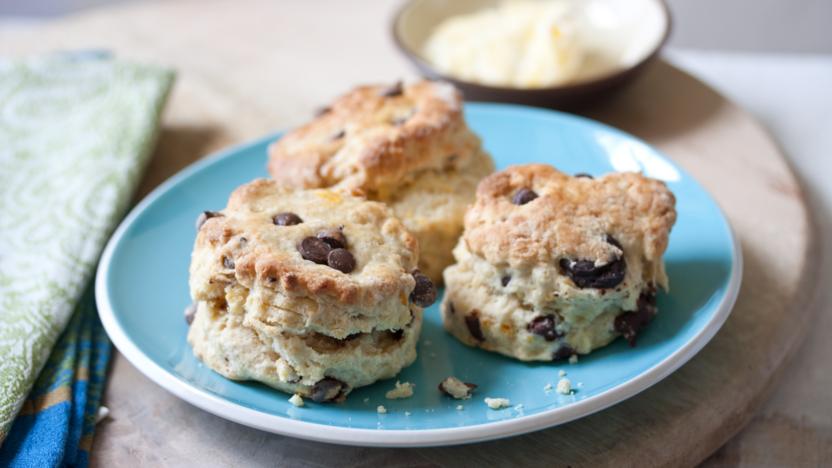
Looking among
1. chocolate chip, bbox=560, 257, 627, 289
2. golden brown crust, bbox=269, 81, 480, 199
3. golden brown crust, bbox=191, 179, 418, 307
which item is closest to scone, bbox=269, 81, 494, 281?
golden brown crust, bbox=269, 81, 480, 199

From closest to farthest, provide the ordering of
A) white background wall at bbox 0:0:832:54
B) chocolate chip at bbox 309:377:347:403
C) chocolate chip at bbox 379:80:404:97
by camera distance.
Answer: chocolate chip at bbox 309:377:347:403, chocolate chip at bbox 379:80:404:97, white background wall at bbox 0:0:832:54

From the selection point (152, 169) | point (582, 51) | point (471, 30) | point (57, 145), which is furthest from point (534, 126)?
point (57, 145)

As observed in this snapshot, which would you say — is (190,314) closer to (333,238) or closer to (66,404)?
(66,404)

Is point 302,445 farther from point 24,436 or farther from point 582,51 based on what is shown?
point 582,51

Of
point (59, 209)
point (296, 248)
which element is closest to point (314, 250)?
point (296, 248)

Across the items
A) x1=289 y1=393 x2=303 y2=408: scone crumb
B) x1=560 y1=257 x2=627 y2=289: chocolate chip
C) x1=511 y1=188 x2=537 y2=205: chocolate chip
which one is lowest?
x1=289 y1=393 x2=303 y2=408: scone crumb

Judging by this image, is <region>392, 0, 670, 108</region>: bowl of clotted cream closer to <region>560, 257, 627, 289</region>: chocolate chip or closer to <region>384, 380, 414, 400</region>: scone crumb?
<region>560, 257, 627, 289</region>: chocolate chip
